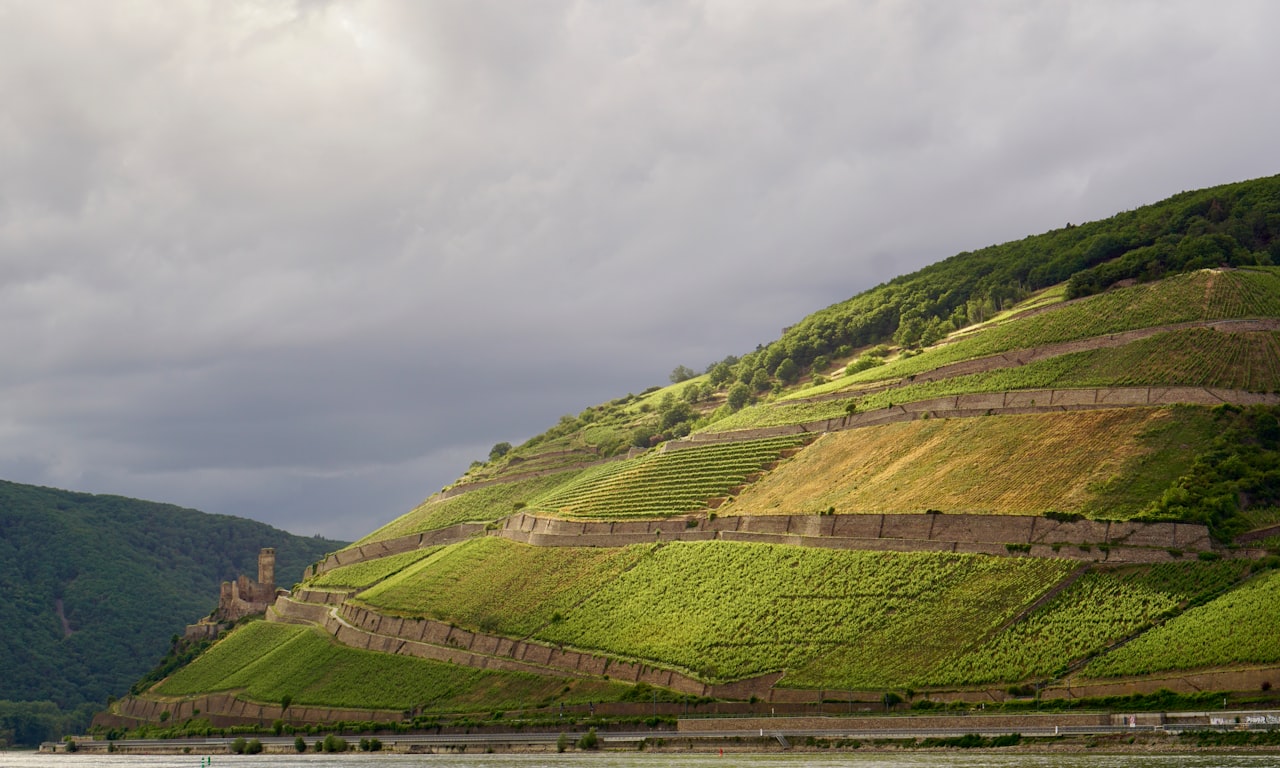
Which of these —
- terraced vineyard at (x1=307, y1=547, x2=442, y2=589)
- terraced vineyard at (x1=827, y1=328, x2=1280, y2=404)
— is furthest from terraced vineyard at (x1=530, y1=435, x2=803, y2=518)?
terraced vineyard at (x1=827, y1=328, x2=1280, y2=404)

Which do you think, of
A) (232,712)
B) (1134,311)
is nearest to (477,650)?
(232,712)

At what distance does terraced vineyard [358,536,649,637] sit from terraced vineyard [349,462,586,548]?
18.1 metres

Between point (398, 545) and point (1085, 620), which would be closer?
point (1085, 620)

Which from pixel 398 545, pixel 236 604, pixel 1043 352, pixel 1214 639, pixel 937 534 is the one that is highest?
pixel 1043 352

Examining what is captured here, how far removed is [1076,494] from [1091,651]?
1414 centimetres

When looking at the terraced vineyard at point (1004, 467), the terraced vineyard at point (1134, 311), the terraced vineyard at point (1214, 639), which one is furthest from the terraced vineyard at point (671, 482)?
the terraced vineyard at point (1214, 639)

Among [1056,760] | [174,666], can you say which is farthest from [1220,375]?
[174,666]

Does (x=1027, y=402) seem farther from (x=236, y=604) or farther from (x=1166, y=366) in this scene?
(x=236, y=604)

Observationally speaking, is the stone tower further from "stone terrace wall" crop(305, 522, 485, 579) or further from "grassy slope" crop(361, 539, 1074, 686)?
"grassy slope" crop(361, 539, 1074, 686)

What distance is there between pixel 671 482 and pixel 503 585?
16964mm

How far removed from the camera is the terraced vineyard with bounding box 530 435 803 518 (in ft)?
358

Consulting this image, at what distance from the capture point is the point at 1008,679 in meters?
68.4

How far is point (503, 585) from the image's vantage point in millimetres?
107125

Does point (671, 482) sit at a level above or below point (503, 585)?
above
